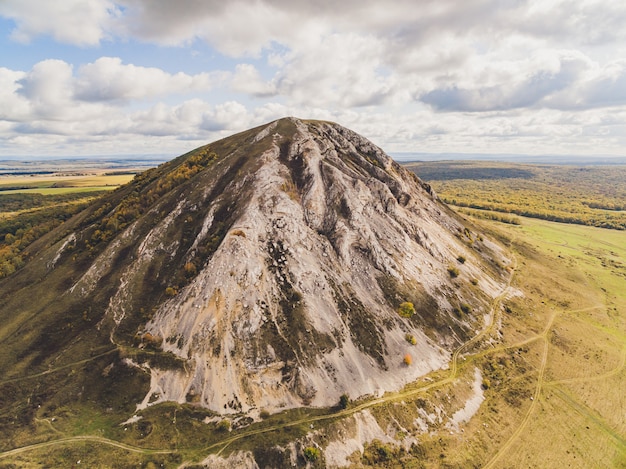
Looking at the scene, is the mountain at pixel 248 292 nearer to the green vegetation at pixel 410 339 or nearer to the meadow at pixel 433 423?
A: the green vegetation at pixel 410 339

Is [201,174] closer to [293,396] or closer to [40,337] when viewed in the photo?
[40,337]

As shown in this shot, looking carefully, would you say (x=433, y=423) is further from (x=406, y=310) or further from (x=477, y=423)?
(x=406, y=310)

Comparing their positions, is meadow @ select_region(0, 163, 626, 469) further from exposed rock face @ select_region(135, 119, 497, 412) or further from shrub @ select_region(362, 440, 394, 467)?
exposed rock face @ select_region(135, 119, 497, 412)

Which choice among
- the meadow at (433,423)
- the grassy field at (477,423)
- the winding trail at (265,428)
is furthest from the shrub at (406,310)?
the grassy field at (477,423)

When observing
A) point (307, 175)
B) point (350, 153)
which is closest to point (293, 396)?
point (307, 175)

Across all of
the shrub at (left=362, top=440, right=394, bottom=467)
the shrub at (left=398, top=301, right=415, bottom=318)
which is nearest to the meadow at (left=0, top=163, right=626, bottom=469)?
the shrub at (left=362, top=440, right=394, bottom=467)
